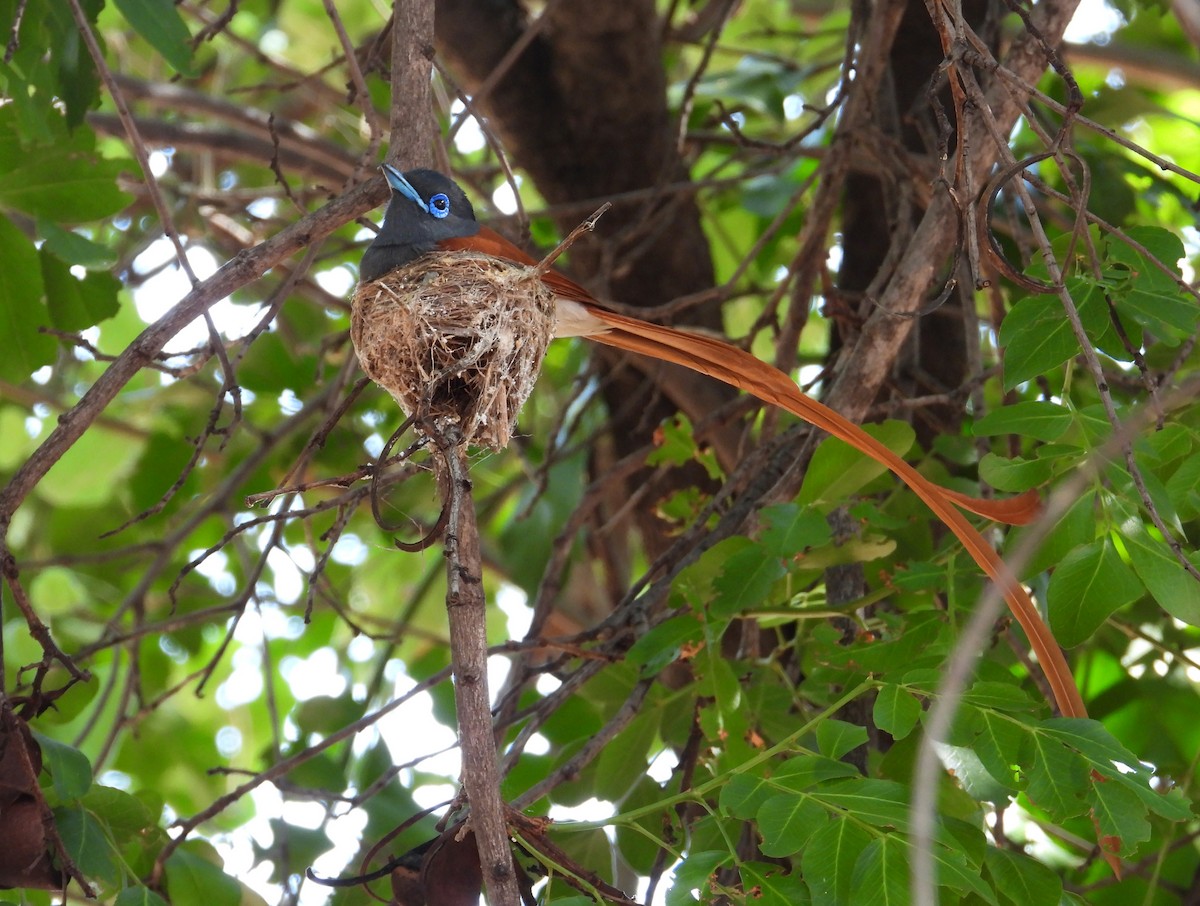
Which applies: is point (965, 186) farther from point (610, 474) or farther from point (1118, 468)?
point (610, 474)

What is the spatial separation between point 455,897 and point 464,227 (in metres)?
1.74

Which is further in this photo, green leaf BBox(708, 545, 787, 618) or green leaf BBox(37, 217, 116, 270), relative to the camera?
green leaf BBox(37, 217, 116, 270)

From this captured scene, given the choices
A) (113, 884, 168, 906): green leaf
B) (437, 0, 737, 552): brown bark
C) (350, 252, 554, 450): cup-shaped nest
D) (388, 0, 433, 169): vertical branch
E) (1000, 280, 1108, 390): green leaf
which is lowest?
(113, 884, 168, 906): green leaf

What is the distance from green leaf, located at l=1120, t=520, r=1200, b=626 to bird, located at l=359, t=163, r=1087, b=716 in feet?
0.72

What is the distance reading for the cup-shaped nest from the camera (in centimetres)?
241

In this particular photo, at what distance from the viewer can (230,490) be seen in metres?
4.36

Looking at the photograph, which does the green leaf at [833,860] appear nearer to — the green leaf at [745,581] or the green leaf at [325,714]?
the green leaf at [745,581]

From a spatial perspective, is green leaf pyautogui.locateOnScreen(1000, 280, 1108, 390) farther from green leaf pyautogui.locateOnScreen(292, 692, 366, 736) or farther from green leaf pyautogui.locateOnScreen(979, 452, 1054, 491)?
green leaf pyautogui.locateOnScreen(292, 692, 366, 736)

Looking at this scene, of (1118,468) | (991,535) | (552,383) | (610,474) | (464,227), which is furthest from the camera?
(552,383)

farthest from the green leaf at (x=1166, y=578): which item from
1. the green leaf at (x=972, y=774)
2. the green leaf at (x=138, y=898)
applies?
the green leaf at (x=138, y=898)

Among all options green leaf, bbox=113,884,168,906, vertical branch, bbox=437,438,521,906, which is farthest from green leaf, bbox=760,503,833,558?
green leaf, bbox=113,884,168,906

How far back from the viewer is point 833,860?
6.48 ft

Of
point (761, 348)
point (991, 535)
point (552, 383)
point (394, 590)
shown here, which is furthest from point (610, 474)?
point (394, 590)

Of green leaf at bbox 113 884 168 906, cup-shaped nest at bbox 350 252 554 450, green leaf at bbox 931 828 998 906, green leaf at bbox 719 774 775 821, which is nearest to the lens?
green leaf at bbox 931 828 998 906
